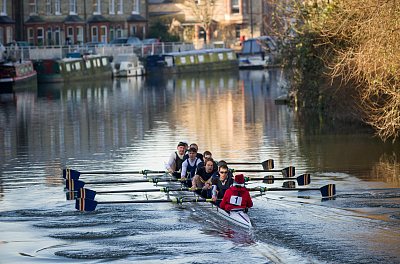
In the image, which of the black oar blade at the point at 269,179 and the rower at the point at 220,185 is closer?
the rower at the point at 220,185

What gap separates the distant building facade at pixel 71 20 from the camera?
90.0 meters

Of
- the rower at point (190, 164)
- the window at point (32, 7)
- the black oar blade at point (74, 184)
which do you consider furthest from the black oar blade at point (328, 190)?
the window at point (32, 7)

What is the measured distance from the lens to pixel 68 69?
7738cm

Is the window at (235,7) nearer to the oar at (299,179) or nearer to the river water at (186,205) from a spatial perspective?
the river water at (186,205)

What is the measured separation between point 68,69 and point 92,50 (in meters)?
7.95

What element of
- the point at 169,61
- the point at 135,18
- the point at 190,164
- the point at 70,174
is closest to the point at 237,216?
the point at 190,164

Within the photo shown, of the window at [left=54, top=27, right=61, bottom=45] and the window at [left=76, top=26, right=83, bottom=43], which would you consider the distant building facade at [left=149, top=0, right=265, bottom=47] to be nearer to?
the window at [left=76, top=26, right=83, bottom=43]

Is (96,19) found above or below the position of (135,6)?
below

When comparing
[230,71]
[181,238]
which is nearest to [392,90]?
[181,238]

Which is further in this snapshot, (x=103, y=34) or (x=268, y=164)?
(x=103, y=34)

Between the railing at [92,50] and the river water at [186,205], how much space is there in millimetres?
21269

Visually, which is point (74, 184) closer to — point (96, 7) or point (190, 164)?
point (190, 164)

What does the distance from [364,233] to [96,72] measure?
61.5 meters

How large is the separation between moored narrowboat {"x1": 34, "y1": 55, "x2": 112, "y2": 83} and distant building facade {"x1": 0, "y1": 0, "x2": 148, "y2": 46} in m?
10.3
